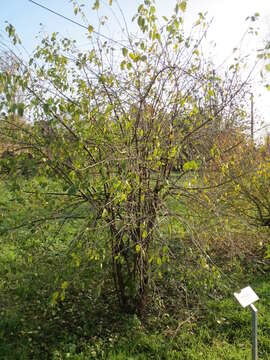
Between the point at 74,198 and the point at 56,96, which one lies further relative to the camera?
the point at 74,198

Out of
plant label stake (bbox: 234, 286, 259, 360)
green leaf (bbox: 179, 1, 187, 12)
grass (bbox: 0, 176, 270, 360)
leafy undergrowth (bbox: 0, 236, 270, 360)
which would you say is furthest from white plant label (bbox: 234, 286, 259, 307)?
green leaf (bbox: 179, 1, 187, 12)

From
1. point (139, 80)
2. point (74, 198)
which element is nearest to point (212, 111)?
point (139, 80)

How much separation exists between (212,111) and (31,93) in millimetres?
1724

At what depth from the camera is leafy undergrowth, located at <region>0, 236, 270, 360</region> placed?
2.96 meters

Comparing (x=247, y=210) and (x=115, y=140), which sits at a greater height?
(x=115, y=140)

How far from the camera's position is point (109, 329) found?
328 centimetres

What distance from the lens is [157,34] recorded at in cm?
262

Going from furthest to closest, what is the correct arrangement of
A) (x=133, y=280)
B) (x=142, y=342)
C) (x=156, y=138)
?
(x=133, y=280), (x=142, y=342), (x=156, y=138)

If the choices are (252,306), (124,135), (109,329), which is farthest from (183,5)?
(109,329)

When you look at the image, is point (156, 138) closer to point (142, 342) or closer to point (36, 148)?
point (36, 148)

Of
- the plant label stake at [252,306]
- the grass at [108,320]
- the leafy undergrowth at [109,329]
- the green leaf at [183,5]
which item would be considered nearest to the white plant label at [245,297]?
the plant label stake at [252,306]

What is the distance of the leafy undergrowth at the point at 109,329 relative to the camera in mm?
2961

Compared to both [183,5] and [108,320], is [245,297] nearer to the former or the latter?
[108,320]

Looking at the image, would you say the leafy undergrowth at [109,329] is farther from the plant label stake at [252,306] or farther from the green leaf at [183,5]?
the green leaf at [183,5]
